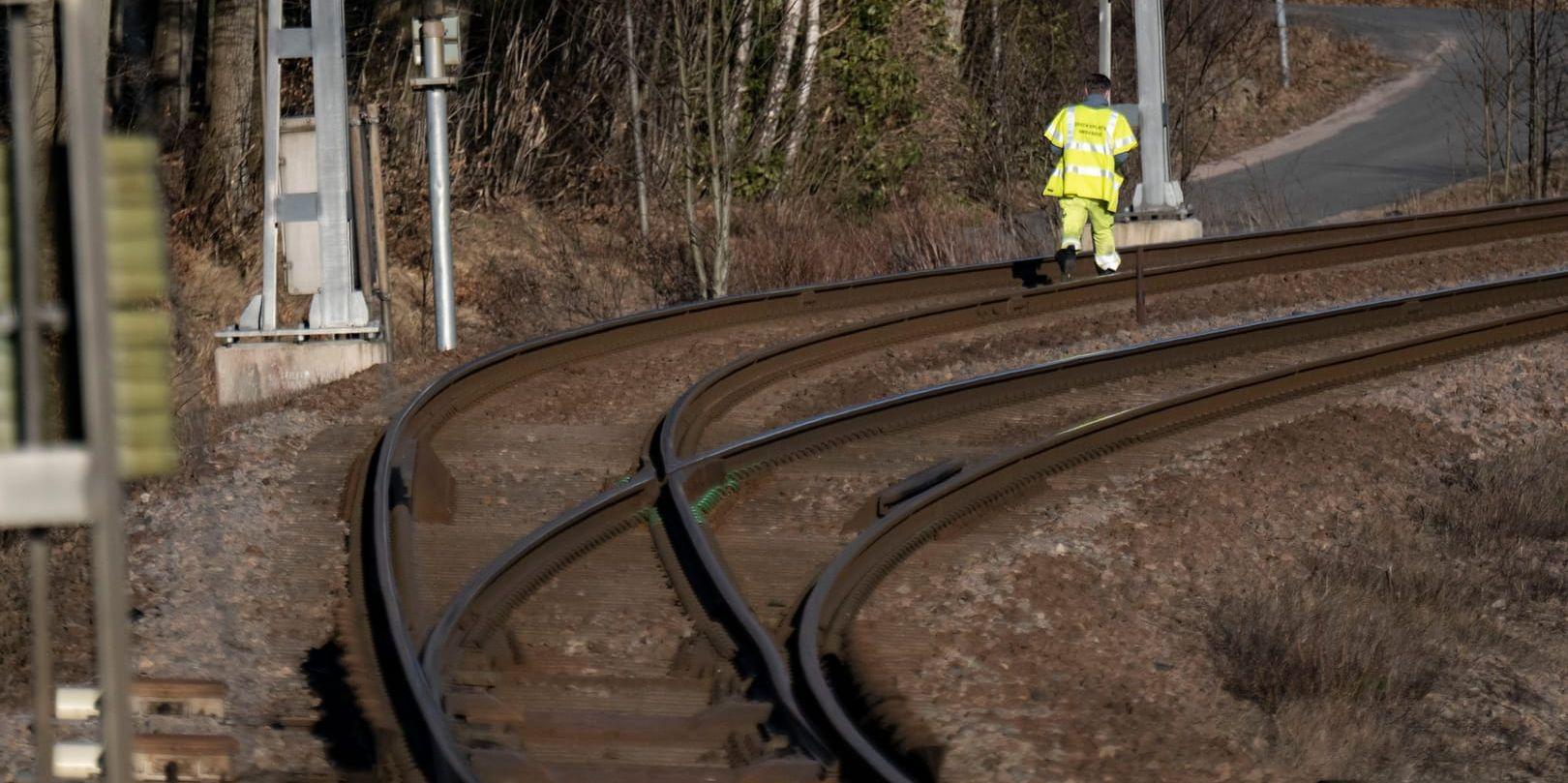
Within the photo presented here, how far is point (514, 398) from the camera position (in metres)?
11.6

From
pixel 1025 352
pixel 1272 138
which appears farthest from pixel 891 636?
pixel 1272 138

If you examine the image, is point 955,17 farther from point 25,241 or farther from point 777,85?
point 25,241

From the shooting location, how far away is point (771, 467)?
31.0 feet

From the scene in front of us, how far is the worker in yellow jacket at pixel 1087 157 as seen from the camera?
14688 millimetres

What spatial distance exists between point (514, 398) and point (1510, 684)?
6.45 m

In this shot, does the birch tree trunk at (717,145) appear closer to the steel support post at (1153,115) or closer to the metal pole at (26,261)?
the steel support post at (1153,115)

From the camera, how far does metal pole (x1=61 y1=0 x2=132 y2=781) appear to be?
2961 mm

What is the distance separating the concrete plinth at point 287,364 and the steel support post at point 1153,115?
8.75 meters

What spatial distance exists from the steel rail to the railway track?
0.16 meters

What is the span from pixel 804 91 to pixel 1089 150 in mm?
9377

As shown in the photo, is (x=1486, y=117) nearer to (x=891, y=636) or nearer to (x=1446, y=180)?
(x=1446, y=180)

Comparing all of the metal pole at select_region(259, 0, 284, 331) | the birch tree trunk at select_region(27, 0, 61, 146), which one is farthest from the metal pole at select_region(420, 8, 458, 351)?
the birch tree trunk at select_region(27, 0, 61, 146)

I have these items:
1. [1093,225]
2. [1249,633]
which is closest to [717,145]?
[1093,225]

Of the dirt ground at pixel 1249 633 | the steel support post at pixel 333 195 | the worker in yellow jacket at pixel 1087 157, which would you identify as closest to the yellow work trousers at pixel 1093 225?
the worker in yellow jacket at pixel 1087 157
